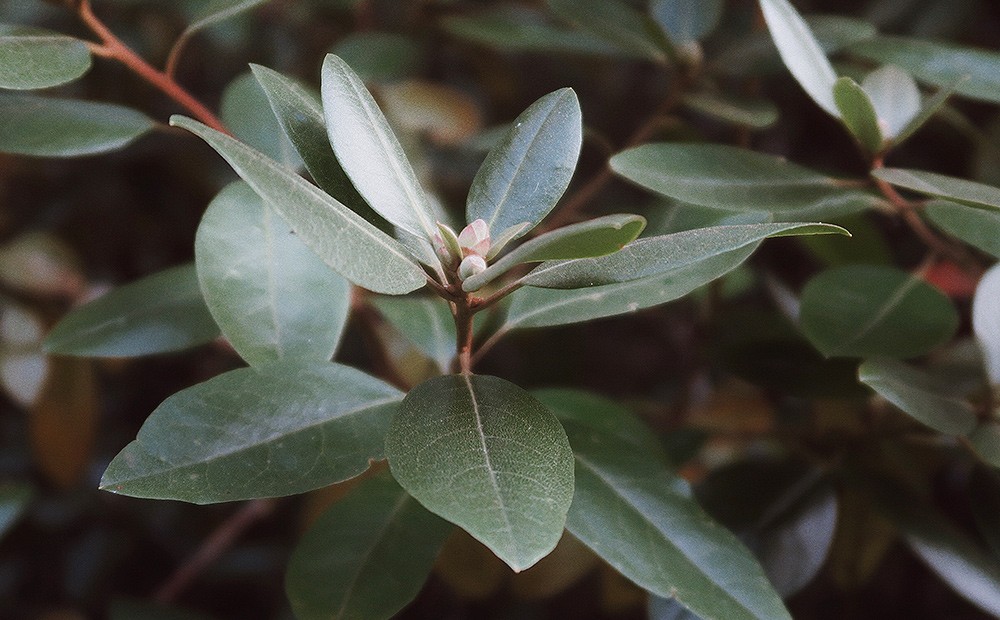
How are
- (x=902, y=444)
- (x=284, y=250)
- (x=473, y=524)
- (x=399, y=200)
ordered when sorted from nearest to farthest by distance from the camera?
1. (x=473, y=524)
2. (x=399, y=200)
3. (x=284, y=250)
4. (x=902, y=444)

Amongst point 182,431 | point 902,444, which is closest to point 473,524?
point 182,431

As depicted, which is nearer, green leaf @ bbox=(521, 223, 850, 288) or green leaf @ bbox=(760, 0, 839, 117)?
green leaf @ bbox=(521, 223, 850, 288)

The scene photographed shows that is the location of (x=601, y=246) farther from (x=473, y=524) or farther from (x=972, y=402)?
(x=972, y=402)

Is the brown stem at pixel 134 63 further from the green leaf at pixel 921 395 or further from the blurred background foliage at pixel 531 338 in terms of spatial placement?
the green leaf at pixel 921 395

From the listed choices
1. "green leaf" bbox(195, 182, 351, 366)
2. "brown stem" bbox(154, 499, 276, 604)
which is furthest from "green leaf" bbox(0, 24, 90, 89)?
→ "brown stem" bbox(154, 499, 276, 604)

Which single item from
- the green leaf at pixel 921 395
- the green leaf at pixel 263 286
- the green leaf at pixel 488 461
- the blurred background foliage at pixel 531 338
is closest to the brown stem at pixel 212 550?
the blurred background foliage at pixel 531 338

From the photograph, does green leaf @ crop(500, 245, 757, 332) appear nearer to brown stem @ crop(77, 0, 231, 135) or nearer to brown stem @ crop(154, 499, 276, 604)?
brown stem @ crop(77, 0, 231, 135)
